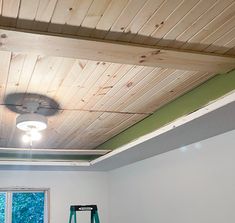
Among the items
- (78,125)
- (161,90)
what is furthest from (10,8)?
(78,125)

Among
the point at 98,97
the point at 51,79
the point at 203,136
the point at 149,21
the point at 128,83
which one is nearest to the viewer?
the point at 149,21

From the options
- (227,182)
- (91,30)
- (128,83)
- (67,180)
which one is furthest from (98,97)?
(67,180)

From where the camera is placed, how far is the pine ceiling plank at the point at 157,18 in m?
1.62

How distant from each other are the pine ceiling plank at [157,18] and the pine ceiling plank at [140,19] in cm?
2

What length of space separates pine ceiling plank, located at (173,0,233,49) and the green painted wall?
64 cm

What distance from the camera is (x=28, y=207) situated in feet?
16.7

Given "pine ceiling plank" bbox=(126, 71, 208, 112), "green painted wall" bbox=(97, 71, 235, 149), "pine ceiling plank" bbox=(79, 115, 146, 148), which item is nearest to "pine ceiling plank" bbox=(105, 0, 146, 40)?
"pine ceiling plank" bbox=(126, 71, 208, 112)

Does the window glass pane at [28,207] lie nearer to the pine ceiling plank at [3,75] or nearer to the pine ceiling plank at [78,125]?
the pine ceiling plank at [78,125]

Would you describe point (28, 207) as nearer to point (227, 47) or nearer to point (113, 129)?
point (113, 129)

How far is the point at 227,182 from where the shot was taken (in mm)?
2918

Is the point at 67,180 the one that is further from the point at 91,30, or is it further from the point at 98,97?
the point at 91,30

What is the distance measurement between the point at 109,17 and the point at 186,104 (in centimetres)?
144

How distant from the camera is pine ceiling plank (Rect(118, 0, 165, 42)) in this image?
161cm

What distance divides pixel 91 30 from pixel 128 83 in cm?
83
